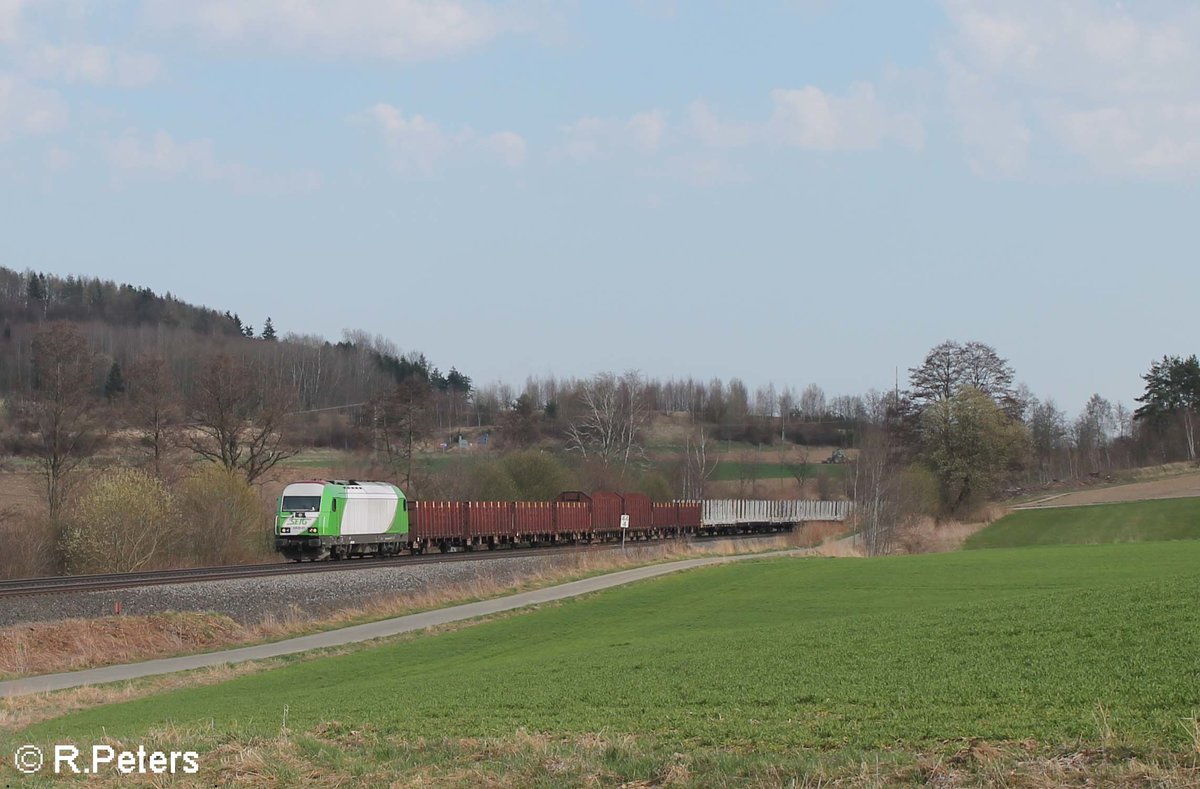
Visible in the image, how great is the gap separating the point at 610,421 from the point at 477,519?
43508mm

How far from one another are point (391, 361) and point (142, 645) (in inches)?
5882

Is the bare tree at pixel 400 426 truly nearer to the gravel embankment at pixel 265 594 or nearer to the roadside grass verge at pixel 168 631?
the gravel embankment at pixel 265 594

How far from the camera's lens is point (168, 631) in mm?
29375

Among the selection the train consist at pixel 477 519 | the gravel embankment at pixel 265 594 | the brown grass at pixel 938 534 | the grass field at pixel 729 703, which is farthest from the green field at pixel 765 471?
the grass field at pixel 729 703

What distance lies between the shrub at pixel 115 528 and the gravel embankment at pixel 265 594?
9380 mm

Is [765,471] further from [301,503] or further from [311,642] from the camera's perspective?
[311,642]

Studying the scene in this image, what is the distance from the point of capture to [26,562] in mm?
43656

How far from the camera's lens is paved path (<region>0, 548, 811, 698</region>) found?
24.1 m

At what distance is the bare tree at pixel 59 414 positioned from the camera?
2060 inches

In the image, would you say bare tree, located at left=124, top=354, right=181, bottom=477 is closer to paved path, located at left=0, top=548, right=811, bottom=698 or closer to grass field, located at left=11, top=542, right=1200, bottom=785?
paved path, located at left=0, top=548, right=811, bottom=698

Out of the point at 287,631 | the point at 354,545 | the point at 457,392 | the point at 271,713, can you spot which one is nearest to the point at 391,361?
the point at 457,392

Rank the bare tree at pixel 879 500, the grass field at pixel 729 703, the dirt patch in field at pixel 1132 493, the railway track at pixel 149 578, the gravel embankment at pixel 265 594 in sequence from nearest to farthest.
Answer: the grass field at pixel 729 703 < the gravel embankment at pixel 265 594 < the railway track at pixel 149 578 < the bare tree at pixel 879 500 < the dirt patch in field at pixel 1132 493

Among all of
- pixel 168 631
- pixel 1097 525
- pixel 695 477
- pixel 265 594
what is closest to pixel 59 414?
pixel 265 594

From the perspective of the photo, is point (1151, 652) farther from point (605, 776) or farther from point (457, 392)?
point (457, 392)
